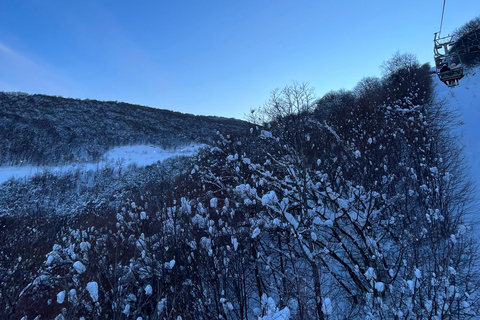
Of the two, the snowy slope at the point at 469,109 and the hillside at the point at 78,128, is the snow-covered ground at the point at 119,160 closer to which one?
the hillside at the point at 78,128

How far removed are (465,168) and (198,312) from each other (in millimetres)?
10016

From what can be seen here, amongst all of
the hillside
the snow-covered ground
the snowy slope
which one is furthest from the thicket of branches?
the hillside

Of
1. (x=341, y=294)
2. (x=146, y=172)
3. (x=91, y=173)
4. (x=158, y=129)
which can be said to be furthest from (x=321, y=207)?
(x=158, y=129)

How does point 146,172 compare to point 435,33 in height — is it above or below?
below

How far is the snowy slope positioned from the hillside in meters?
15.4

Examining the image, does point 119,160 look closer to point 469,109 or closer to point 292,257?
point 292,257

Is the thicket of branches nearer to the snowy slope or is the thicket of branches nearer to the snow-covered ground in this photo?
the snowy slope

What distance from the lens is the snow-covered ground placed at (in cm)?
2044

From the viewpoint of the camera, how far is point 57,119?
32375 millimetres

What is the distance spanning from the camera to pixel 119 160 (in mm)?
24922

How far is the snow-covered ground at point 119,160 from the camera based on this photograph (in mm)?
20438

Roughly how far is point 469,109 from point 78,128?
37545 millimetres

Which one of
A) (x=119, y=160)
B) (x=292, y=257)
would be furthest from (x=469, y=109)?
(x=119, y=160)

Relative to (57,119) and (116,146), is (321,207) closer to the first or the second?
(116,146)
